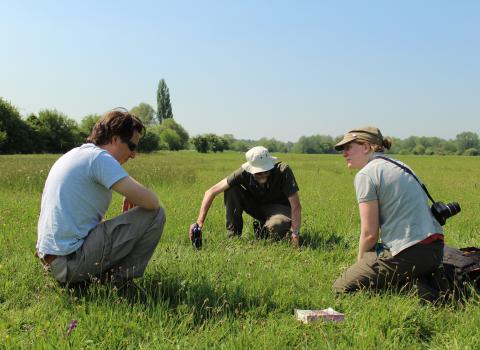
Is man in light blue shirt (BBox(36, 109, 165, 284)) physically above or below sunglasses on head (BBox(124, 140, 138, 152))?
below

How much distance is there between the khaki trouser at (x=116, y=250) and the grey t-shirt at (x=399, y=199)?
1703 millimetres

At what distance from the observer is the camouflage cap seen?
12.2ft

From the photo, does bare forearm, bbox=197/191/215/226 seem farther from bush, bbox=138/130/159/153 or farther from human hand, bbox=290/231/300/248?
bush, bbox=138/130/159/153

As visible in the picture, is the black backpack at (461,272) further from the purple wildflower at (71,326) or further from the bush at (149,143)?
the bush at (149,143)

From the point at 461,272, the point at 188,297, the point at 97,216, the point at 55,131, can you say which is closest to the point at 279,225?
the point at 461,272

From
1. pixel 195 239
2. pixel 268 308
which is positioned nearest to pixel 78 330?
pixel 268 308

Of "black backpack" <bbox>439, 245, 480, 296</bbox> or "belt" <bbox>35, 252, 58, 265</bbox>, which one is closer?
"belt" <bbox>35, 252, 58, 265</bbox>

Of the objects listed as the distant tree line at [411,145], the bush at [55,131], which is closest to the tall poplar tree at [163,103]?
the distant tree line at [411,145]

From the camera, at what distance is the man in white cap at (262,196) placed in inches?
207

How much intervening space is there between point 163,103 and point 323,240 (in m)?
106

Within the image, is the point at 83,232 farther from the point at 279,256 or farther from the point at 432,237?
the point at 432,237

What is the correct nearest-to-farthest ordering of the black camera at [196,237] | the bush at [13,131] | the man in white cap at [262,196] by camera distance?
the black camera at [196,237] → the man in white cap at [262,196] → the bush at [13,131]

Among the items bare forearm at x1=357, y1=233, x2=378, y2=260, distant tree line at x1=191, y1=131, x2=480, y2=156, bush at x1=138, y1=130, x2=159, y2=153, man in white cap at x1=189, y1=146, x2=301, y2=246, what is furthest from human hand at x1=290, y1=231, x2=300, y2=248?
distant tree line at x1=191, y1=131, x2=480, y2=156

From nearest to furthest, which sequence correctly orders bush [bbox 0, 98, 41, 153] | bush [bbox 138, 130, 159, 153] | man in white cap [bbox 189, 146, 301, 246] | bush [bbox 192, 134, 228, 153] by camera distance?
man in white cap [bbox 189, 146, 301, 246], bush [bbox 0, 98, 41, 153], bush [bbox 138, 130, 159, 153], bush [bbox 192, 134, 228, 153]
